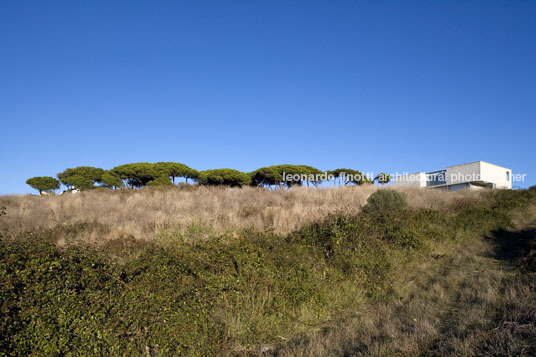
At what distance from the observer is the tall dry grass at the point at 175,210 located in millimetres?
7887

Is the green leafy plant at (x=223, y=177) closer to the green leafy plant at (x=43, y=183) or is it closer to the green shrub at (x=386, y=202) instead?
the green leafy plant at (x=43, y=183)

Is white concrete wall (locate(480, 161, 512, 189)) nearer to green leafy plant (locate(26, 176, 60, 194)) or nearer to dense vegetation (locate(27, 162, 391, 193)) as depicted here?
dense vegetation (locate(27, 162, 391, 193))

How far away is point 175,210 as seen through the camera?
37.3 feet

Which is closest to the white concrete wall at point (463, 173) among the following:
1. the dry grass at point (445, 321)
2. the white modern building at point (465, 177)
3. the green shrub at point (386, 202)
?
the white modern building at point (465, 177)

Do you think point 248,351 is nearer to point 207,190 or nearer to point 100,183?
point 207,190

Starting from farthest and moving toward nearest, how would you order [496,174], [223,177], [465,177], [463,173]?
[496,174]
[463,173]
[465,177]
[223,177]

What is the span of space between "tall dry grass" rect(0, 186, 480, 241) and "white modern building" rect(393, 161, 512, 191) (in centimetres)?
1922

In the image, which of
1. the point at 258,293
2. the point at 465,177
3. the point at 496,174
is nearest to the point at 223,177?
the point at 465,177

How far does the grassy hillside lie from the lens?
10.4 ft

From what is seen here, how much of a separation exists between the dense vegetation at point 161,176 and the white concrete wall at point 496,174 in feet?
40.0

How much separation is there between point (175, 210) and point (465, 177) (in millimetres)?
32022

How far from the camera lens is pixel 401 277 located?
6.65m

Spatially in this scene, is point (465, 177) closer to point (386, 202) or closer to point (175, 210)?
point (386, 202)

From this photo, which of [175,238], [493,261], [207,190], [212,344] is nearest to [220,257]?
[212,344]
